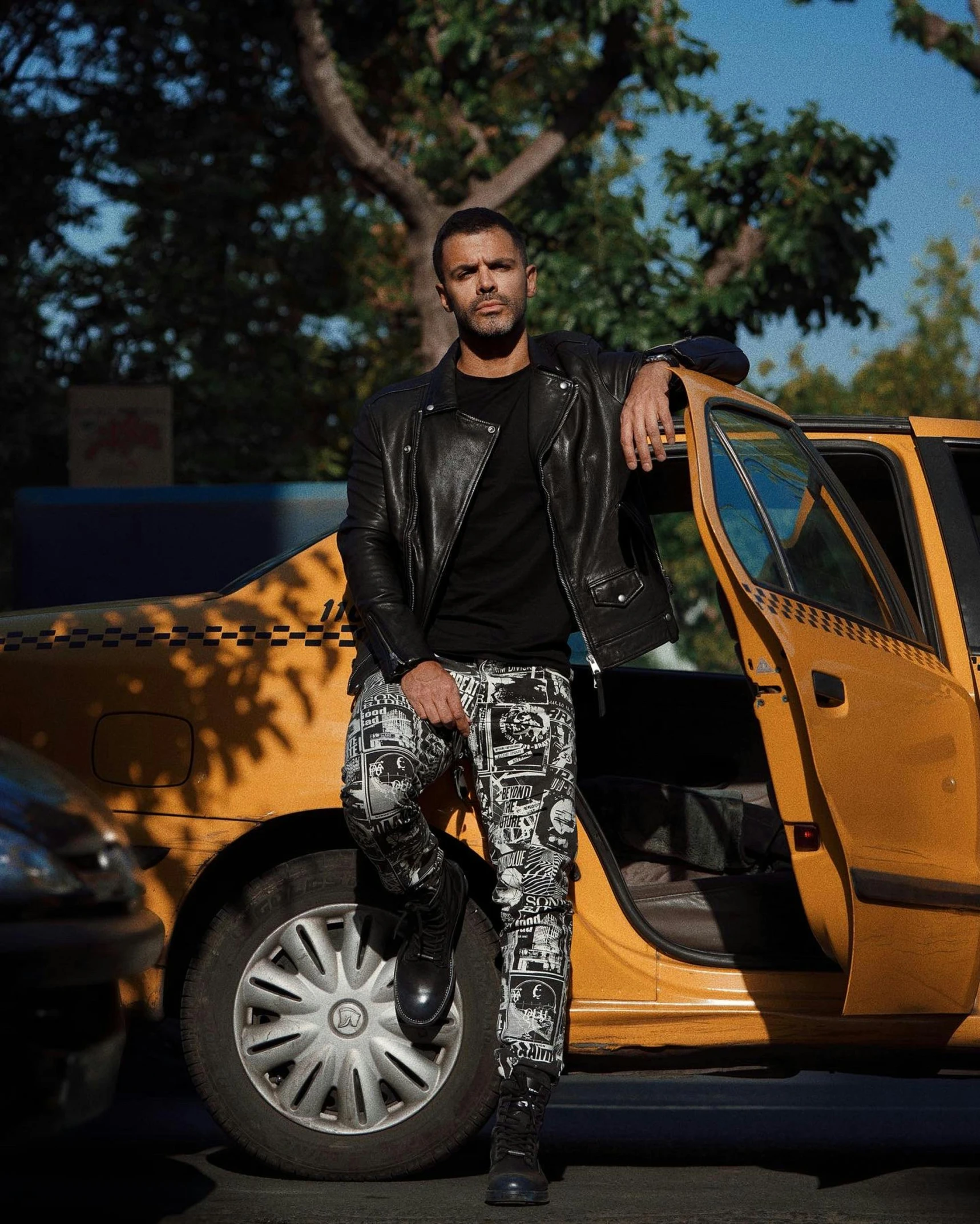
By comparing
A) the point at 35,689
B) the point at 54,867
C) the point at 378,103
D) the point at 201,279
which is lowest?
the point at 54,867

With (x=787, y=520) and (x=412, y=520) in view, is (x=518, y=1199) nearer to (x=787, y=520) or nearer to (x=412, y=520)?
(x=412, y=520)

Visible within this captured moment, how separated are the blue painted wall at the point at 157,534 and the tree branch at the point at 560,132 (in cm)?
567

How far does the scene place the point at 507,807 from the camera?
3.95m

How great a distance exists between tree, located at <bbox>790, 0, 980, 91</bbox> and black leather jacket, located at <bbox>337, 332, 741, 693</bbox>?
11292mm

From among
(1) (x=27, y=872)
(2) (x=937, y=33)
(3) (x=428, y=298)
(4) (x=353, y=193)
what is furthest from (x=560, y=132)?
(1) (x=27, y=872)

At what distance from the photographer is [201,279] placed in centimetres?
2034

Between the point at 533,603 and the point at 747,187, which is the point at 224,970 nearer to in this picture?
the point at 533,603

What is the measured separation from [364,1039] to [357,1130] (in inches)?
8.2

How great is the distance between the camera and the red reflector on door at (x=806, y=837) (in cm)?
377

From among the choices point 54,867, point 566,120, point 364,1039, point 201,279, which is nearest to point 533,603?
point 364,1039

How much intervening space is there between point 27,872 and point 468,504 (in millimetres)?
1547

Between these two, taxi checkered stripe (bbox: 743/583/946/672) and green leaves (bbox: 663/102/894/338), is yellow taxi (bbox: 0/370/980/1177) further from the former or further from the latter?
green leaves (bbox: 663/102/894/338)

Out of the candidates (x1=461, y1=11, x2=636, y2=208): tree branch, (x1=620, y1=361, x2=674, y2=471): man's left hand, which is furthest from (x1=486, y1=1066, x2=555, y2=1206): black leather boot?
(x1=461, y1=11, x2=636, y2=208): tree branch

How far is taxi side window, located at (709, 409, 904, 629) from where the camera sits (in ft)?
13.0
